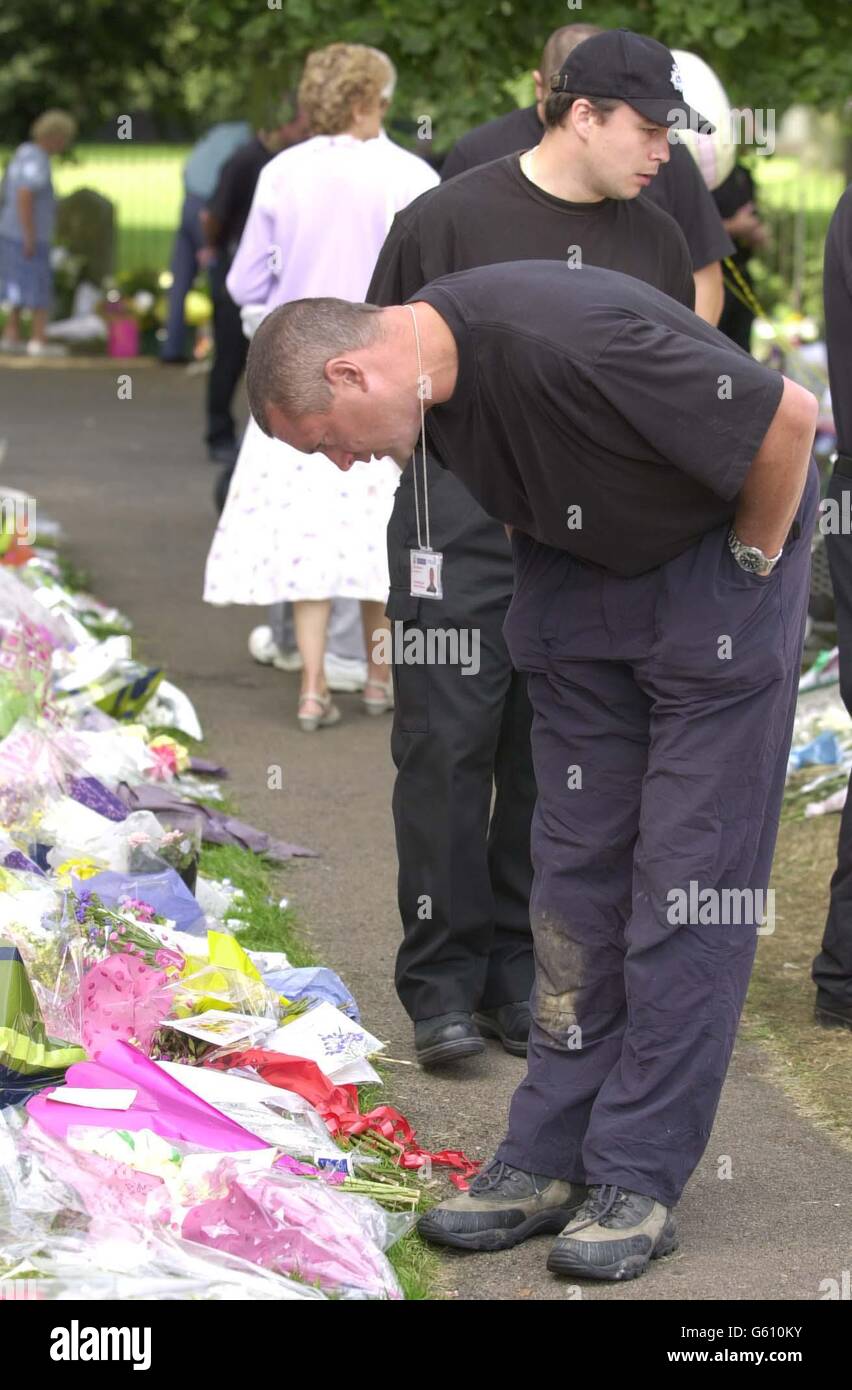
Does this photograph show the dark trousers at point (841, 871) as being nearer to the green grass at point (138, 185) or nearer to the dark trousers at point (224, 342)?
the dark trousers at point (224, 342)

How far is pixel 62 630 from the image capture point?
6492mm

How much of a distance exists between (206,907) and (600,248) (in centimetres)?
185

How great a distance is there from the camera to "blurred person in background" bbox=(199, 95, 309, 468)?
33.1 feet

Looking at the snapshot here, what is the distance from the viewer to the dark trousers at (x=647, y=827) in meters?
3.36

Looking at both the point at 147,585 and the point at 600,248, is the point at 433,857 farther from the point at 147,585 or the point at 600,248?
the point at 147,585

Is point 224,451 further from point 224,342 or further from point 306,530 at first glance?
point 306,530

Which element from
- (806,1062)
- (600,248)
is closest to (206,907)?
(806,1062)

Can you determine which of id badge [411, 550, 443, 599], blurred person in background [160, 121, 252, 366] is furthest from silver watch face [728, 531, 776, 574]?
blurred person in background [160, 121, 252, 366]

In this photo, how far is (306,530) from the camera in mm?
6922

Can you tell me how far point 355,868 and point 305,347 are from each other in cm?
290

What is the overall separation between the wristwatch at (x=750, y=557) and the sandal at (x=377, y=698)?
13.2ft

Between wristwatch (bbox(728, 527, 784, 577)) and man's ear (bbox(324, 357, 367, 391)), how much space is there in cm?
67

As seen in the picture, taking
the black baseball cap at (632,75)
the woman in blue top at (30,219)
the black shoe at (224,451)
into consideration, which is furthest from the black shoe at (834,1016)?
the woman in blue top at (30,219)

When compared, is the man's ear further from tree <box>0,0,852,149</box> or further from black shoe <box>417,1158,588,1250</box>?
tree <box>0,0,852,149</box>
